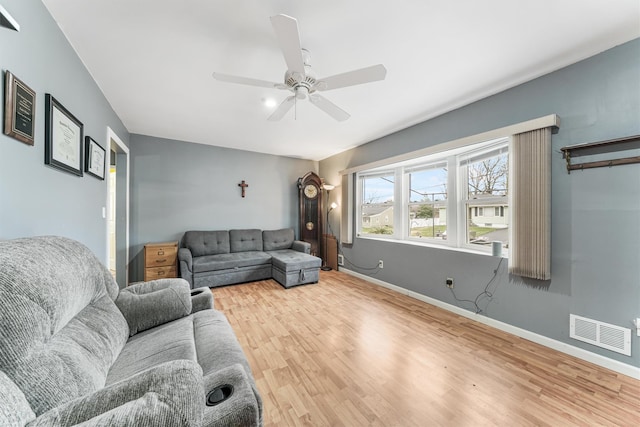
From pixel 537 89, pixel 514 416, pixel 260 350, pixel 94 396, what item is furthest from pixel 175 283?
pixel 537 89

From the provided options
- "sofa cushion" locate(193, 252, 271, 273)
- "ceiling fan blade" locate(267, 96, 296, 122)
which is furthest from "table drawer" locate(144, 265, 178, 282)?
"ceiling fan blade" locate(267, 96, 296, 122)

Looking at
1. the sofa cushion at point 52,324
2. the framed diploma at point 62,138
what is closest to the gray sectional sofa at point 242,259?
the framed diploma at point 62,138

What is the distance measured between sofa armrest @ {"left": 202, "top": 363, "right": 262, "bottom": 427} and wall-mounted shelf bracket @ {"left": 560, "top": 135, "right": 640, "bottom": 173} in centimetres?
281

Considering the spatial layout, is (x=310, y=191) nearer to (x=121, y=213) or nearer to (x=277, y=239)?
(x=277, y=239)

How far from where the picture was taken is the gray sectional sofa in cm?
360

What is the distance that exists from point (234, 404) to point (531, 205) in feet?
8.83

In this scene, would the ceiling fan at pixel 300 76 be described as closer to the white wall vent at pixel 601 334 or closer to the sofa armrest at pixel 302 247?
the white wall vent at pixel 601 334

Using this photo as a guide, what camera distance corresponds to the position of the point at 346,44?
175cm

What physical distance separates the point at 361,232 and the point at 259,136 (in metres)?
2.48

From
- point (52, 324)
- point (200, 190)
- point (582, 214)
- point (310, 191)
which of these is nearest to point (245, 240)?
point (200, 190)

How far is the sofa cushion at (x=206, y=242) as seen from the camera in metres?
3.96

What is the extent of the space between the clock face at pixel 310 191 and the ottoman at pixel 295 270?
1506 millimetres

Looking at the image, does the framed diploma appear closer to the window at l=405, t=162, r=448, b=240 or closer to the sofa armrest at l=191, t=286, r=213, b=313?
the sofa armrest at l=191, t=286, r=213, b=313

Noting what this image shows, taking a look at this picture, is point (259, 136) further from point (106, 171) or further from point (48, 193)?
point (48, 193)
